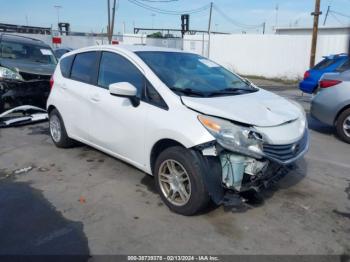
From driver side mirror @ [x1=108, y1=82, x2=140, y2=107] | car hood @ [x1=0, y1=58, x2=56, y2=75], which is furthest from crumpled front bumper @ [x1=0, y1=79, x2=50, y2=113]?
driver side mirror @ [x1=108, y1=82, x2=140, y2=107]

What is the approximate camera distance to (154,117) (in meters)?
4.02

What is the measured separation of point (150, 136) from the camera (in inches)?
160

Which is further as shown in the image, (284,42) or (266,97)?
(284,42)

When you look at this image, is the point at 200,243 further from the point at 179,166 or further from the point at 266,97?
the point at 266,97

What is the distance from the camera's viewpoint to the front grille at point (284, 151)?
3.64 m

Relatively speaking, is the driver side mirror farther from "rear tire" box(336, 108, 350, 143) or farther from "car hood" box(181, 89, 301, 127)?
"rear tire" box(336, 108, 350, 143)

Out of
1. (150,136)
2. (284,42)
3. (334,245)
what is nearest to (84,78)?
(150,136)

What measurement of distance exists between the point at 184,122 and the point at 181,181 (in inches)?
24.0

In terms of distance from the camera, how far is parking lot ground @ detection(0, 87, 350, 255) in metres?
3.30

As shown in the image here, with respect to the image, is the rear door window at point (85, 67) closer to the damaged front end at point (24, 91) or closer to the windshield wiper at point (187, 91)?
the windshield wiper at point (187, 91)

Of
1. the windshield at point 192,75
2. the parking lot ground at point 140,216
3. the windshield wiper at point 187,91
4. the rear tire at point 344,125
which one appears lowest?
the parking lot ground at point 140,216

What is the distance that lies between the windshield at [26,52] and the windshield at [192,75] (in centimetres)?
588

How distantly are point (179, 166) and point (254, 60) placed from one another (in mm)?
22329

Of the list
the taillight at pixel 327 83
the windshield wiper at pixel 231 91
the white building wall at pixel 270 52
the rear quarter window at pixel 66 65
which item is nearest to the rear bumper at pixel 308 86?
the taillight at pixel 327 83
